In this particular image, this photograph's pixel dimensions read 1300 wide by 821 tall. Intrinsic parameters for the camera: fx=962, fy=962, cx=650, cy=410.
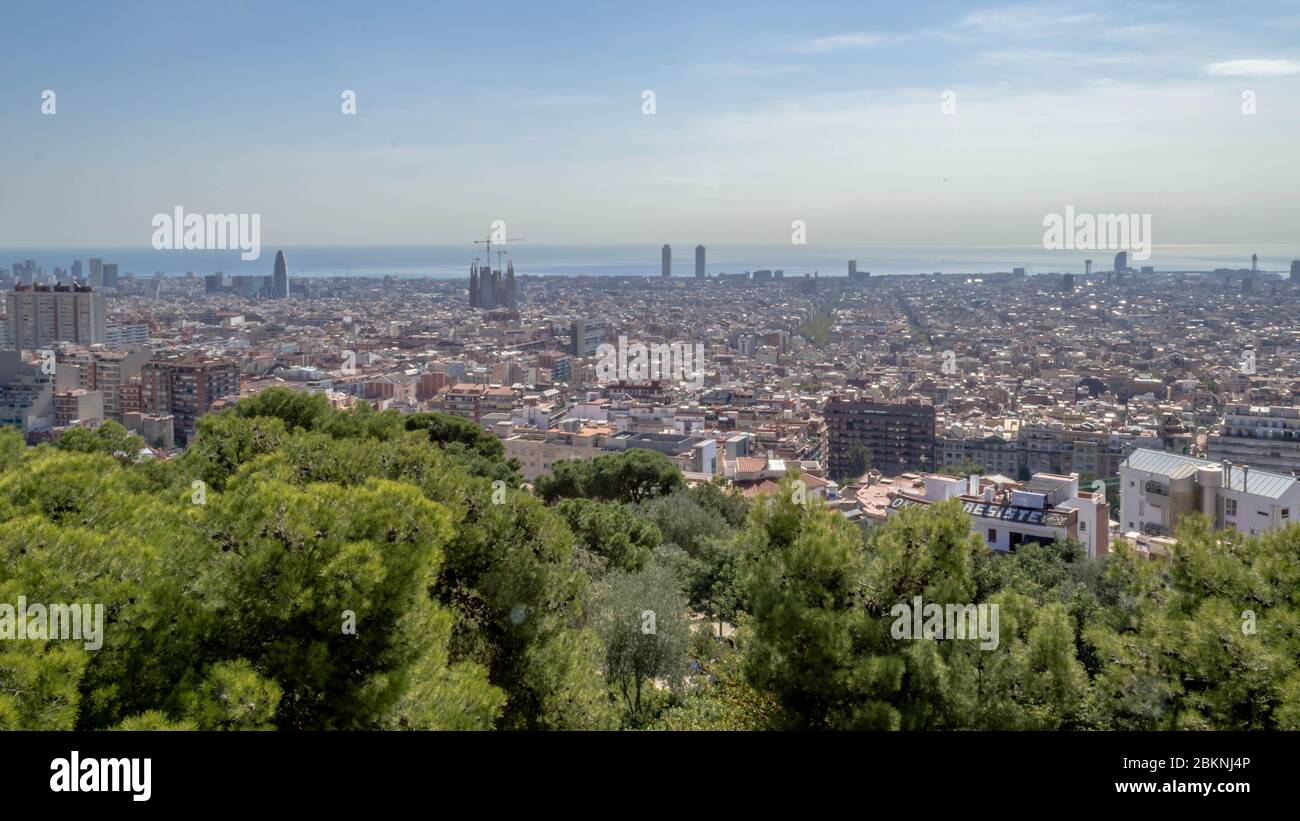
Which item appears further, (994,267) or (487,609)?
(994,267)

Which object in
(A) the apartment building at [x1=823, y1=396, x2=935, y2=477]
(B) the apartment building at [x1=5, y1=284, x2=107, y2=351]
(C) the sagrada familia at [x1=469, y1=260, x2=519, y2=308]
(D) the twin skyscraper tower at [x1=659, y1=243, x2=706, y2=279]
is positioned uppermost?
(D) the twin skyscraper tower at [x1=659, y1=243, x2=706, y2=279]

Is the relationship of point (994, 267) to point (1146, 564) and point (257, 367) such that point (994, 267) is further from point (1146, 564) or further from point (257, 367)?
point (1146, 564)

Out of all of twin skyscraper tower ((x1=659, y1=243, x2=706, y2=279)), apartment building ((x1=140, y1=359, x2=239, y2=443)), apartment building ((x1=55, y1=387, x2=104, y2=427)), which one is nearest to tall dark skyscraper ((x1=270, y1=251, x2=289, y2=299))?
twin skyscraper tower ((x1=659, y1=243, x2=706, y2=279))

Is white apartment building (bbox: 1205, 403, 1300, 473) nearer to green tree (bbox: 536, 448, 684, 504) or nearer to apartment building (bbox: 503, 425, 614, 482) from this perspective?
apartment building (bbox: 503, 425, 614, 482)

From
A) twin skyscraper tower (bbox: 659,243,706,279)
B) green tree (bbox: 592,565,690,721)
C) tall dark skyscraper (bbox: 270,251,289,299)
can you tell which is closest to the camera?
green tree (bbox: 592,565,690,721)

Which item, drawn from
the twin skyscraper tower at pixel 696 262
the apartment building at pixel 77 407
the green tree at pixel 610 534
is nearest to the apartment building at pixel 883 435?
the apartment building at pixel 77 407
